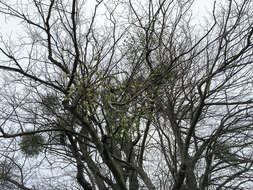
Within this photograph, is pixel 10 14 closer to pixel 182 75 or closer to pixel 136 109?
pixel 136 109

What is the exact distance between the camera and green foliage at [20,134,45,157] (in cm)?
451

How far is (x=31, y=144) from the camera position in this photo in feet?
15.0

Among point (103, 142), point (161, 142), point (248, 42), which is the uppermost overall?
point (248, 42)

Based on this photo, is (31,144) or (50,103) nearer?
(31,144)

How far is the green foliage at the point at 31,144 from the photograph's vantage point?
4.51m

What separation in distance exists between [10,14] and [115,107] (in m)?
2.22

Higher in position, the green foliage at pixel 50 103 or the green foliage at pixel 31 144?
the green foliage at pixel 50 103

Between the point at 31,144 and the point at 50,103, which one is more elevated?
the point at 50,103

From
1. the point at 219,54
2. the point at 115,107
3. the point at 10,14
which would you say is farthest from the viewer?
the point at 219,54

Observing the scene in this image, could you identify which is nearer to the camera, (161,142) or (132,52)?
(161,142)

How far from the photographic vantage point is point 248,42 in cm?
352

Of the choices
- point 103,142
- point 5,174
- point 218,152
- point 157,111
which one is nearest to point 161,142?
point 157,111

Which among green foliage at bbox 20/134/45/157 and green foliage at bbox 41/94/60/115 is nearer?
green foliage at bbox 20/134/45/157

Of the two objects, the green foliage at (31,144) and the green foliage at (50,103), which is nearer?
the green foliage at (31,144)
